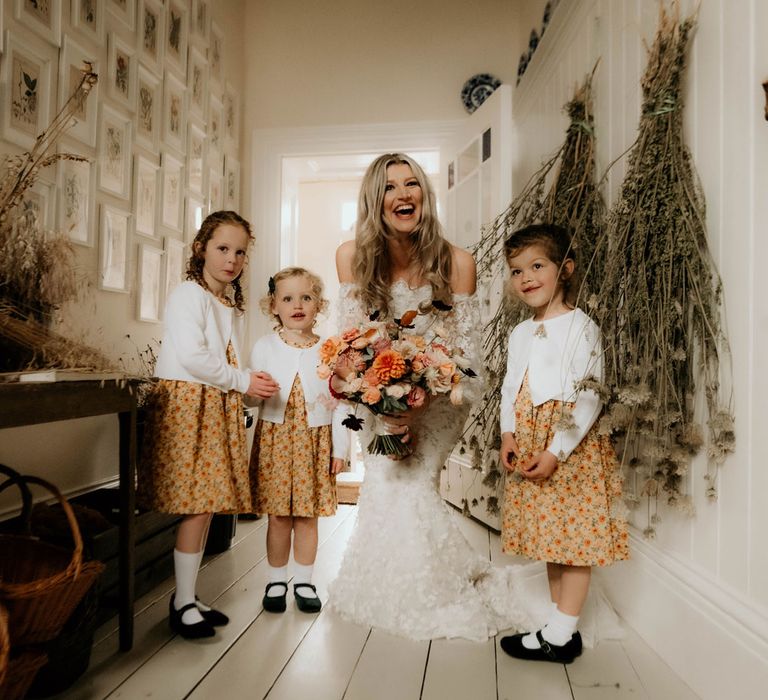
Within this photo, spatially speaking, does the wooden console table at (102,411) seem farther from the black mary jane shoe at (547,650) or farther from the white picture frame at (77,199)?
the black mary jane shoe at (547,650)

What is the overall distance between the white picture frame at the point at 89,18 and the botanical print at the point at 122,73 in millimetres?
128

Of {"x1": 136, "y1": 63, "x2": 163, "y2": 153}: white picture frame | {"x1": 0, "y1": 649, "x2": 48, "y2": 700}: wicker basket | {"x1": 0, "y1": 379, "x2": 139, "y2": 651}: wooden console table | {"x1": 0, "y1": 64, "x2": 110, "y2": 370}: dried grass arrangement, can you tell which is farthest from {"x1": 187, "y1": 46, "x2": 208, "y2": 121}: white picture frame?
{"x1": 0, "y1": 649, "x2": 48, "y2": 700}: wicker basket

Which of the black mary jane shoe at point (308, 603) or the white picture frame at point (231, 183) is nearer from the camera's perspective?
the black mary jane shoe at point (308, 603)

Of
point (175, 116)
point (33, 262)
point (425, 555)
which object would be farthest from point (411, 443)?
point (175, 116)

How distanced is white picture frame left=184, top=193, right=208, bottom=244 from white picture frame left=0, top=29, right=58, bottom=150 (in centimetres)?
115

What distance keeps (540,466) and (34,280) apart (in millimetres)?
1541

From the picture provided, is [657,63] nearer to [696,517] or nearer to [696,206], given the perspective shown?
[696,206]

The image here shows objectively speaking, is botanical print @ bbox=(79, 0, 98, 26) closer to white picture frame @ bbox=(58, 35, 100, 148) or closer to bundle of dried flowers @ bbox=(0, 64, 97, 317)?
white picture frame @ bbox=(58, 35, 100, 148)

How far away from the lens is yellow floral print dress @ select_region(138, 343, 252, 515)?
6.26 ft

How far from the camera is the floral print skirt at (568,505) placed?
177cm

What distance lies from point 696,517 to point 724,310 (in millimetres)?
598

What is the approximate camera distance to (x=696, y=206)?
1.60 m

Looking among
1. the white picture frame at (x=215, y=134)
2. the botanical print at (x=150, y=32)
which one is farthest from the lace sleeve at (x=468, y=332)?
the white picture frame at (x=215, y=134)

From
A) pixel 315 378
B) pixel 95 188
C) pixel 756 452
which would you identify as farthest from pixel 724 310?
pixel 95 188
